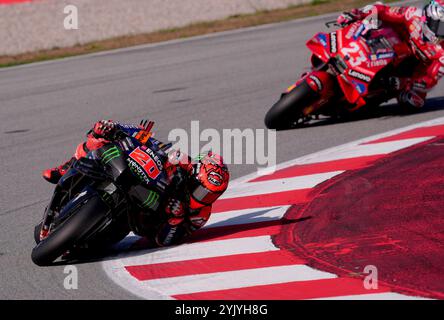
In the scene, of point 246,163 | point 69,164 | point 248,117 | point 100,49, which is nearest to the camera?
point 69,164

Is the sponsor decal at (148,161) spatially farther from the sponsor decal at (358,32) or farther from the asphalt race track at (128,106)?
the sponsor decal at (358,32)

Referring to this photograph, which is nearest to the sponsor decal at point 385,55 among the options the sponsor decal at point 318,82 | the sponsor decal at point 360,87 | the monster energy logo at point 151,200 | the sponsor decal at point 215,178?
the sponsor decal at point 360,87

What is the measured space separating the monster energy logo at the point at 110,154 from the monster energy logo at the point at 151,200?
37cm

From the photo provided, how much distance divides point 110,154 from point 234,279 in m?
1.33

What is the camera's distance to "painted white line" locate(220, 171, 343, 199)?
29.3ft

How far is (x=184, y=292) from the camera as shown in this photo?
20.3 feet

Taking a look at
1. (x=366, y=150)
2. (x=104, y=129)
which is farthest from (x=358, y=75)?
(x=104, y=129)

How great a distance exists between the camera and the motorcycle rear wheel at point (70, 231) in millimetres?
6656

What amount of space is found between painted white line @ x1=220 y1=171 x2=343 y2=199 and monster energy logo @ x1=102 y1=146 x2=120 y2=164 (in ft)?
7.11

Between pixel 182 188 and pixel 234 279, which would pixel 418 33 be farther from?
pixel 234 279

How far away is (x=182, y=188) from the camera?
727 cm

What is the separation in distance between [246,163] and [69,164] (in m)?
3.00

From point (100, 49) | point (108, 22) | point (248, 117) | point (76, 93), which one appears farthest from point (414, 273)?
point (108, 22)
